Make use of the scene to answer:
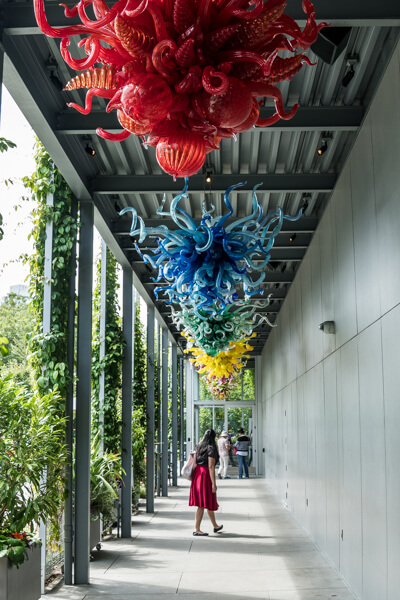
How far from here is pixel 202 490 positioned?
34.2 feet

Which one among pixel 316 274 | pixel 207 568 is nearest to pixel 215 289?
pixel 207 568

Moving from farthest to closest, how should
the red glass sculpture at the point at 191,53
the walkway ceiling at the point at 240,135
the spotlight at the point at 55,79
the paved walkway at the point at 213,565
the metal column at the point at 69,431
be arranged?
the metal column at the point at 69,431 < the paved walkway at the point at 213,565 < the spotlight at the point at 55,79 < the walkway ceiling at the point at 240,135 < the red glass sculpture at the point at 191,53

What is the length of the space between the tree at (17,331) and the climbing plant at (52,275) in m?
0.13

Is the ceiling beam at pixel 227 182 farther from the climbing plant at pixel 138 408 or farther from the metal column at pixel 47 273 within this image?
the climbing plant at pixel 138 408

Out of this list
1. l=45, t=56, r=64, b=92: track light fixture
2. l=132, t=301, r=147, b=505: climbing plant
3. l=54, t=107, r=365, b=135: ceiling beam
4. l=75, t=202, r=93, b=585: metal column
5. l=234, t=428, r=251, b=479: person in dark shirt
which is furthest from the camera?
l=234, t=428, r=251, b=479: person in dark shirt

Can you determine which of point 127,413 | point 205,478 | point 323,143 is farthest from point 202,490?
point 323,143

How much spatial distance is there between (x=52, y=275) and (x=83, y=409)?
1.56 m

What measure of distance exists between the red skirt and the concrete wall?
5.06 feet

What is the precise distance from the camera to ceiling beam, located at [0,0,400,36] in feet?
15.2

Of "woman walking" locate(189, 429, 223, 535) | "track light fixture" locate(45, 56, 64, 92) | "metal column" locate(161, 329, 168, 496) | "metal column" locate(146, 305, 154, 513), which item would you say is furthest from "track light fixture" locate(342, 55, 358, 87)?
"metal column" locate(161, 329, 168, 496)

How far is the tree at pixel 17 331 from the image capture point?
6445 mm

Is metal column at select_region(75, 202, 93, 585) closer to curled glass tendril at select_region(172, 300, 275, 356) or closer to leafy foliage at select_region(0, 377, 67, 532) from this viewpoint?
curled glass tendril at select_region(172, 300, 275, 356)

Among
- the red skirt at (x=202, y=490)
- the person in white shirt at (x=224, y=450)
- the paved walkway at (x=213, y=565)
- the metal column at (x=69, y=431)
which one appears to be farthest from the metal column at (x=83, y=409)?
the person in white shirt at (x=224, y=450)

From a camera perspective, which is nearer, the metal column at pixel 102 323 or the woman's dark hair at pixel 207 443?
the metal column at pixel 102 323
